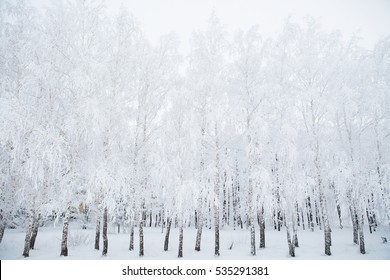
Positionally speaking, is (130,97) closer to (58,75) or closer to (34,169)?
(58,75)

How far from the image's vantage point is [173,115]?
42.4 feet

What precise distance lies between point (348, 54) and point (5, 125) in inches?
695

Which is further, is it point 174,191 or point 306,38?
point 306,38

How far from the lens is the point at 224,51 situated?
13477 millimetres

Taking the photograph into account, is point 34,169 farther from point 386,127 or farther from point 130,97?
point 386,127

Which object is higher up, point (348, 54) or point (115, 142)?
point (348, 54)

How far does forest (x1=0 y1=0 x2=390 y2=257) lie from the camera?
9844 millimetres

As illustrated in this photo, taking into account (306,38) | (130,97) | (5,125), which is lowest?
(5,125)

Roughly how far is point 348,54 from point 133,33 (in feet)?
41.3

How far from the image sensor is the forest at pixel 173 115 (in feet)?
32.3

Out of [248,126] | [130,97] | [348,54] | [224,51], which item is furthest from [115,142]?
[348,54]
